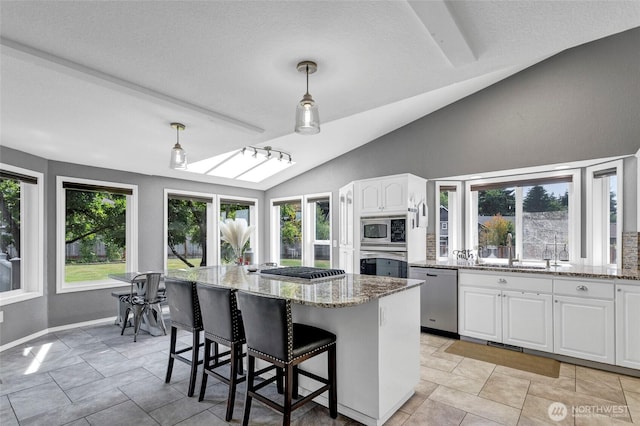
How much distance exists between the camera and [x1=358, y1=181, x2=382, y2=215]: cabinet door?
15.3ft

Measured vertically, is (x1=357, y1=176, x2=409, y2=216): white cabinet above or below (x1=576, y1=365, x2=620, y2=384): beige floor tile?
above

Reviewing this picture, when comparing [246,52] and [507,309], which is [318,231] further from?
[246,52]

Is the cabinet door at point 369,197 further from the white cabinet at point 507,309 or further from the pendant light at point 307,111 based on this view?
the pendant light at point 307,111

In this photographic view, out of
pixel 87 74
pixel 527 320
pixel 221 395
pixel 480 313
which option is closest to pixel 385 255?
pixel 480 313

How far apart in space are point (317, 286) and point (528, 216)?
3.36 meters

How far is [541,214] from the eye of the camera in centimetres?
416

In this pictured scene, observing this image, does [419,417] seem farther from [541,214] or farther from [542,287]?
[541,214]

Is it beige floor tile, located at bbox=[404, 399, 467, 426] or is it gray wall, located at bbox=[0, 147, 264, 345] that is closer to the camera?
beige floor tile, located at bbox=[404, 399, 467, 426]

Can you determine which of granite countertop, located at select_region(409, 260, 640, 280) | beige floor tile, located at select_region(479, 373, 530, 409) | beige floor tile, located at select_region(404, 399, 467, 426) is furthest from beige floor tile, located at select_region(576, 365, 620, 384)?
beige floor tile, located at select_region(404, 399, 467, 426)

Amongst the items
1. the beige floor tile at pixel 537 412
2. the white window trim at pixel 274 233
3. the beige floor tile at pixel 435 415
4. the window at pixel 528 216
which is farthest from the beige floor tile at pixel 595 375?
the white window trim at pixel 274 233

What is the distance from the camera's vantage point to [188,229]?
5.89 meters

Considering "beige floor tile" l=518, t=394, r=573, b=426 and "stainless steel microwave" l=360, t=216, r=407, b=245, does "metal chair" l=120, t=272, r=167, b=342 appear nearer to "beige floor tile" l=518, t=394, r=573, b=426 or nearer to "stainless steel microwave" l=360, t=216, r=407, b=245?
"stainless steel microwave" l=360, t=216, r=407, b=245

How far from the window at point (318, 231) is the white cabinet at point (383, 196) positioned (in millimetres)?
1309

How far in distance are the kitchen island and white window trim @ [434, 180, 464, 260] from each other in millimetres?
2489
